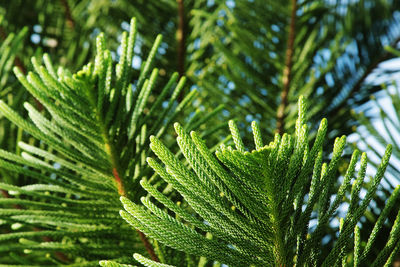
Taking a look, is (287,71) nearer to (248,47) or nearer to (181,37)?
(248,47)

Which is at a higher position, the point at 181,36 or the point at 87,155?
the point at 181,36

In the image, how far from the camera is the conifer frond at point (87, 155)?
0.45 meters

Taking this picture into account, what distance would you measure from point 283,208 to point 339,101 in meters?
0.51

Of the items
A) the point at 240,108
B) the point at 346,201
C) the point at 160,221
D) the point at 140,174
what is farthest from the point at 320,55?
the point at 160,221

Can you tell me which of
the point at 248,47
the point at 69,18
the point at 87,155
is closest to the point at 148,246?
the point at 87,155

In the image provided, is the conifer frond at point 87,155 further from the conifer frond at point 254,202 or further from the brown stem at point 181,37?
the brown stem at point 181,37

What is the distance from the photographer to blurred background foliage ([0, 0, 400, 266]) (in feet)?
2.48

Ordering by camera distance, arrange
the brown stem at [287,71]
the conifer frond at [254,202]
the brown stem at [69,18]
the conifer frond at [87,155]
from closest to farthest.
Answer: the conifer frond at [254,202]
the conifer frond at [87,155]
the brown stem at [287,71]
the brown stem at [69,18]

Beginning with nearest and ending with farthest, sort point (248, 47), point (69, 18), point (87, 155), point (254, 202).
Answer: point (254, 202)
point (87, 155)
point (248, 47)
point (69, 18)

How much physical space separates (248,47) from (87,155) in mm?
390

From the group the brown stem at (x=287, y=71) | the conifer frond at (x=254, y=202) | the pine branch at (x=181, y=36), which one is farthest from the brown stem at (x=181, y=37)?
the conifer frond at (x=254, y=202)

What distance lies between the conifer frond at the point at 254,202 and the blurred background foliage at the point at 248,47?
0.33 meters

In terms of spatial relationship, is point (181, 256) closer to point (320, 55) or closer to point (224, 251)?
point (224, 251)

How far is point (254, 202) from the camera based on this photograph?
360 mm
